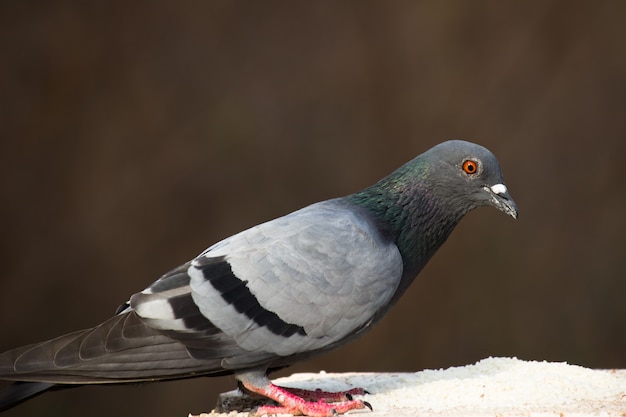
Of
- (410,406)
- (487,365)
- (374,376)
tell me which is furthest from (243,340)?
(487,365)

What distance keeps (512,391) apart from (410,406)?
1.51 ft

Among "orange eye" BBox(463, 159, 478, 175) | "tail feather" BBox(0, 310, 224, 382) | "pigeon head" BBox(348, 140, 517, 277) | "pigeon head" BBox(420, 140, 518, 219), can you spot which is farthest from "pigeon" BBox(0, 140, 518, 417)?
"orange eye" BBox(463, 159, 478, 175)

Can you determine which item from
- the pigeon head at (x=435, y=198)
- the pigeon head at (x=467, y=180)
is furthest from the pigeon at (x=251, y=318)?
the pigeon head at (x=467, y=180)

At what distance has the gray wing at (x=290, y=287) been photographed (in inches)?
142

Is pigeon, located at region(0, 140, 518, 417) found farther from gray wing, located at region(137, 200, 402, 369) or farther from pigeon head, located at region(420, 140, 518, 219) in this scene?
pigeon head, located at region(420, 140, 518, 219)

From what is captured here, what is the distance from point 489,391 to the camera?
3.89 meters

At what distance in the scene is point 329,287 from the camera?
3678mm

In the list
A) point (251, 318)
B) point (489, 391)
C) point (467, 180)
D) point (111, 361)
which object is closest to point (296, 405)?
point (251, 318)

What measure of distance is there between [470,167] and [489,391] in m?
0.99

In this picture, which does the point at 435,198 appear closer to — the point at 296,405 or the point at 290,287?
the point at 290,287

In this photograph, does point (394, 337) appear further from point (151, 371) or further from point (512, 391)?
point (151, 371)

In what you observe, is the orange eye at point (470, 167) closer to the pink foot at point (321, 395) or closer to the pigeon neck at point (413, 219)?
the pigeon neck at point (413, 219)

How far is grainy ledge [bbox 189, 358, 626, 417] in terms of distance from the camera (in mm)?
3580

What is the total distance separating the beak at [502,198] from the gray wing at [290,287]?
576mm
